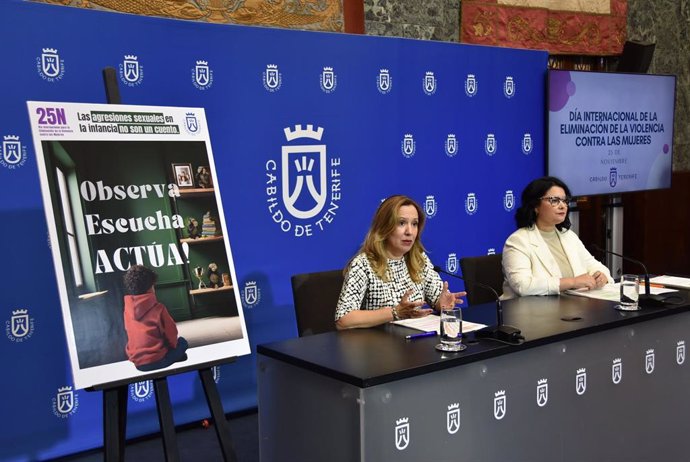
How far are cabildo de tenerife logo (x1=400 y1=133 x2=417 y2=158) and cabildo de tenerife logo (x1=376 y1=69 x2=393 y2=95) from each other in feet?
1.03

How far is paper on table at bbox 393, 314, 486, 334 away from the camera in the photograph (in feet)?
9.60

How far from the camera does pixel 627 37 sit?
7.33 metres

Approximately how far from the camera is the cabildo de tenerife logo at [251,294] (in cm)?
433

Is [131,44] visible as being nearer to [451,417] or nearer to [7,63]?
[7,63]

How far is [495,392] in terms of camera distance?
2682 millimetres

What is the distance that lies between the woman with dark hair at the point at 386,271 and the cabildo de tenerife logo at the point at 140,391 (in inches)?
50.0

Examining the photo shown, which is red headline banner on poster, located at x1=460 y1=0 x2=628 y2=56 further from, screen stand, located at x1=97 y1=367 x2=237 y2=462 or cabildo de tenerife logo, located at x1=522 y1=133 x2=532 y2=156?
screen stand, located at x1=97 y1=367 x2=237 y2=462

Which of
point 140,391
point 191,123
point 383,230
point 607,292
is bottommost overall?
point 140,391

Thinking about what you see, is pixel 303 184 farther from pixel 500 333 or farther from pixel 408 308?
pixel 500 333

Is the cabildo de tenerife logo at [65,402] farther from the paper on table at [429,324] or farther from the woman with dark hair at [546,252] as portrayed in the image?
the woman with dark hair at [546,252]

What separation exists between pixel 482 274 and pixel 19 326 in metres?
2.18

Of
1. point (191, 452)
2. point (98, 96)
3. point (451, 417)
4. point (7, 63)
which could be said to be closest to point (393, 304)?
point (451, 417)

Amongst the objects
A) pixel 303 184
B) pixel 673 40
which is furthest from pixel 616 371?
pixel 673 40

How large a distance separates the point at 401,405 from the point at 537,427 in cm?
68
